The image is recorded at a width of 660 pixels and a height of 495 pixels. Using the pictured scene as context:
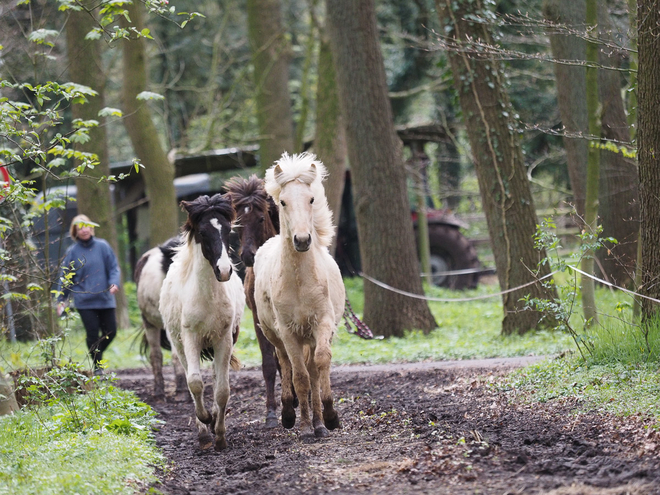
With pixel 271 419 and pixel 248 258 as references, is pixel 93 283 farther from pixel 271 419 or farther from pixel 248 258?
pixel 271 419

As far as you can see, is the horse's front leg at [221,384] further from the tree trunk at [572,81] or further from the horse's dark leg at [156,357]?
the tree trunk at [572,81]

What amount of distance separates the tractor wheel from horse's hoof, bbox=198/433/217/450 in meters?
14.6

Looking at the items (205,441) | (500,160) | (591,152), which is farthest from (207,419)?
(500,160)

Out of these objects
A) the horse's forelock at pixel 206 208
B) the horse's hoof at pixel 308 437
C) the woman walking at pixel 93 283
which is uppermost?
the horse's forelock at pixel 206 208

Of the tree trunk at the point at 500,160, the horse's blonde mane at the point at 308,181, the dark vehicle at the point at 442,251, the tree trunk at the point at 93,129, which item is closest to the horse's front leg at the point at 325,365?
the horse's blonde mane at the point at 308,181

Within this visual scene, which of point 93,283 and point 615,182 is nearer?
point 93,283

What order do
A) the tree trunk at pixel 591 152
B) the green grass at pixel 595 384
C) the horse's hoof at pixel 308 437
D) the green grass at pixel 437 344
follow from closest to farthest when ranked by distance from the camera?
the green grass at pixel 595 384, the horse's hoof at pixel 308 437, the tree trunk at pixel 591 152, the green grass at pixel 437 344

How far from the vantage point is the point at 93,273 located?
422 inches

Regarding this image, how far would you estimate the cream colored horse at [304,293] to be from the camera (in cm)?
652

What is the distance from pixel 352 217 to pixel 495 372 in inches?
522

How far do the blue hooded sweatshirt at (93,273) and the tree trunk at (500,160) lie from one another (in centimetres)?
561

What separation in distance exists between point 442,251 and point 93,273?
12.6 metres

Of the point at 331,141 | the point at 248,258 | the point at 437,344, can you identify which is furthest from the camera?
the point at 331,141

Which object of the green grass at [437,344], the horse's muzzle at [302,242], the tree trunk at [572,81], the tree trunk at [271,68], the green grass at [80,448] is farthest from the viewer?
the tree trunk at [271,68]
